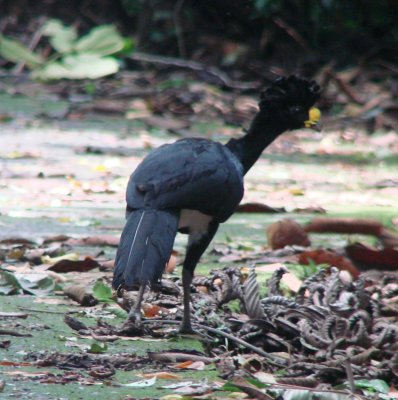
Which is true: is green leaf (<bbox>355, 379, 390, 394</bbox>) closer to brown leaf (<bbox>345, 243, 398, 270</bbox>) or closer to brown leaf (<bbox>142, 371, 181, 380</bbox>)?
brown leaf (<bbox>142, 371, 181, 380</bbox>)

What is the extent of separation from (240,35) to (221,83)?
3.52 feet

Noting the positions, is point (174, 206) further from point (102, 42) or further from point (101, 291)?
point (102, 42)

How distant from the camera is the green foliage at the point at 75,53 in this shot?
39.8 ft

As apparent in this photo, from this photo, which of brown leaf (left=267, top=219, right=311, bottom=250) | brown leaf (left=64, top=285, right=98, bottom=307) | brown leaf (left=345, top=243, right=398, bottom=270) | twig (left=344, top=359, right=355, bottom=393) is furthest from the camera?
brown leaf (left=267, top=219, right=311, bottom=250)

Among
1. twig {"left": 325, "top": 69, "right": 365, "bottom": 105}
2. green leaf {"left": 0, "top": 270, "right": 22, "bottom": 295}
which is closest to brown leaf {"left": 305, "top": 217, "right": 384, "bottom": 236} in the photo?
green leaf {"left": 0, "top": 270, "right": 22, "bottom": 295}

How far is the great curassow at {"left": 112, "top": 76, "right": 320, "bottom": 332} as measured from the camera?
3.62 m

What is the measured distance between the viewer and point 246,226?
21.1 feet

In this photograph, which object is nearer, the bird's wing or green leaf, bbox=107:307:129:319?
the bird's wing

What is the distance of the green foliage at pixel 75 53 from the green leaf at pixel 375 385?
9099mm

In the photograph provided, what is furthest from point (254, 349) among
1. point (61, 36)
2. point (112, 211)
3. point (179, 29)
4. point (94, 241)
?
point (179, 29)

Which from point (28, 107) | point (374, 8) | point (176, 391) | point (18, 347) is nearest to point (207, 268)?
point (18, 347)

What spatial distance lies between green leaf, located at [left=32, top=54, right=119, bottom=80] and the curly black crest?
24.1 ft

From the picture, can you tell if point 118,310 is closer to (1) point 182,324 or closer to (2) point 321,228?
(1) point 182,324

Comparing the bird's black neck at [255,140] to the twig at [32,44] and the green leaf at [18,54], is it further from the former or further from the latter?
the twig at [32,44]
